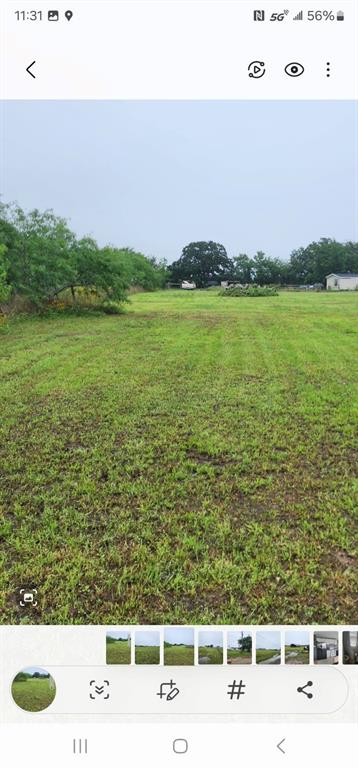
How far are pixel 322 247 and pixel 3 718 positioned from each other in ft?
10.0

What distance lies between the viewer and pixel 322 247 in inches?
115

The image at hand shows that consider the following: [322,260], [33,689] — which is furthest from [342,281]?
[33,689]

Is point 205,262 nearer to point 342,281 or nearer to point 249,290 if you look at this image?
point 249,290

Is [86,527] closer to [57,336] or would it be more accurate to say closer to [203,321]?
[57,336]

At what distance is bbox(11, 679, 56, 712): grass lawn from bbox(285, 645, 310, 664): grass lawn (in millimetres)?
451

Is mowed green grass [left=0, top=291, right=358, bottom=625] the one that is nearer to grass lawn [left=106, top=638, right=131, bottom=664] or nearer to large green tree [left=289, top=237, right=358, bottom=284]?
grass lawn [left=106, top=638, right=131, bottom=664]

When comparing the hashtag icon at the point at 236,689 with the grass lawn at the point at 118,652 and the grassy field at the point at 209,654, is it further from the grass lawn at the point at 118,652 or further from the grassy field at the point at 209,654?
the grass lawn at the point at 118,652

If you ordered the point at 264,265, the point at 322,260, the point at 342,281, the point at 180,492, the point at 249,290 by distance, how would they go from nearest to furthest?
the point at 180,492, the point at 264,265, the point at 249,290, the point at 322,260, the point at 342,281

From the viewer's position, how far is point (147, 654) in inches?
28.0

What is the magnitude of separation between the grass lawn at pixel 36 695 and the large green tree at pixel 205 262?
5.51 ft

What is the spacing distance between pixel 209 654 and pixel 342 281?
3.33 metres

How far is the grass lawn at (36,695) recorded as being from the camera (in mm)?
752
